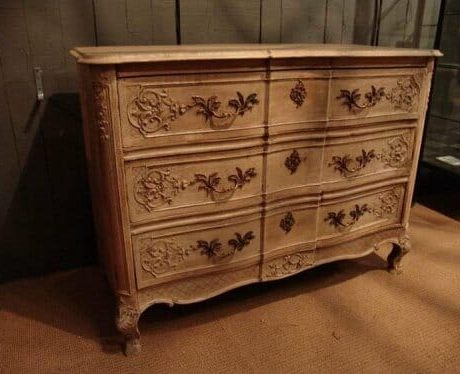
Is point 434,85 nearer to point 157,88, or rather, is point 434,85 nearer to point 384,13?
point 384,13

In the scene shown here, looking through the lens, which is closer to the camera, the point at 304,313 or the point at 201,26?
the point at 304,313

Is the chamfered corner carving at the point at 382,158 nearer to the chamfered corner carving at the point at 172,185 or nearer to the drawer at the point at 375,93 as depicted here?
the drawer at the point at 375,93

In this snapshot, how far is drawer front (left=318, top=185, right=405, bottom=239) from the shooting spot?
1629 millimetres

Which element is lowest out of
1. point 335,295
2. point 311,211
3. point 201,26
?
point 335,295

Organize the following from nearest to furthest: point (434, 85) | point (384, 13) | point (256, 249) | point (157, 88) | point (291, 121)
Result: 1. point (157, 88)
2. point (291, 121)
3. point (256, 249)
4. point (384, 13)
5. point (434, 85)

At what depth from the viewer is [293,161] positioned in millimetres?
1461

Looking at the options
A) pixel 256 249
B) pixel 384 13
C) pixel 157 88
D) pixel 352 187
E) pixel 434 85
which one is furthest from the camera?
pixel 434 85

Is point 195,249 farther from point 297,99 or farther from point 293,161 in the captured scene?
point 297,99

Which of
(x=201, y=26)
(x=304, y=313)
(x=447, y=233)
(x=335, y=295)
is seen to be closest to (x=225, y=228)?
(x=304, y=313)

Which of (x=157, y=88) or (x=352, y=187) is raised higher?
(x=157, y=88)

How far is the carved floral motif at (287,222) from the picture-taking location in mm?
1535

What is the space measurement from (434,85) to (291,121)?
1580 millimetres

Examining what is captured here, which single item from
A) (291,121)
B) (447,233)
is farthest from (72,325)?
(447,233)

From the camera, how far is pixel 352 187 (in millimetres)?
1632
